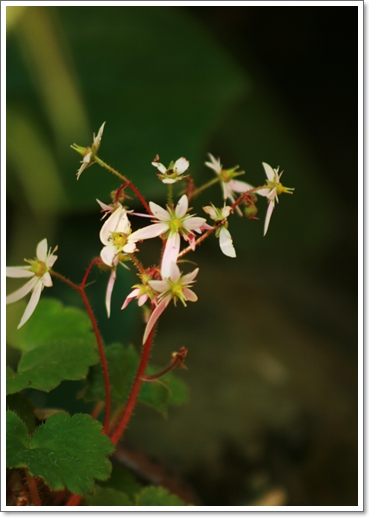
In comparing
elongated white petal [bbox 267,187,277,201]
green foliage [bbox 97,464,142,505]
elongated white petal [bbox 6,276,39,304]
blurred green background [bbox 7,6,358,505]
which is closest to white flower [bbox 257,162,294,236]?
elongated white petal [bbox 267,187,277,201]

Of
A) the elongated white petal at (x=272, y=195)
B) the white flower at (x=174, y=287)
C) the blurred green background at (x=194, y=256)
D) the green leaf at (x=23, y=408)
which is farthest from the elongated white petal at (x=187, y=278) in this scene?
the blurred green background at (x=194, y=256)

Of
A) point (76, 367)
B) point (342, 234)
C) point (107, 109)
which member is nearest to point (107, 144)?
point (107, 109)

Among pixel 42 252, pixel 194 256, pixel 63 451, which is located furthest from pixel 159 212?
pixel 194 256

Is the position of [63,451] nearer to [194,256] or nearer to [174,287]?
[174,287]

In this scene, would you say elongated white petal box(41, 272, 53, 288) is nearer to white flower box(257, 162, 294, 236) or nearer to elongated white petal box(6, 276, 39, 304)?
elongated white petal box(6, 276, 39, 304)

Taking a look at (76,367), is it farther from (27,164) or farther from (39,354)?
(27,164)

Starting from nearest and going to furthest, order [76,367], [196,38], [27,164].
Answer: [76,367] < [27,164] < [196,38]

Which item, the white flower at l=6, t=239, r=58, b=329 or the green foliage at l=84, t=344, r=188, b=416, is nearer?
the white flower at l=6, t=239, r=58, b=329
